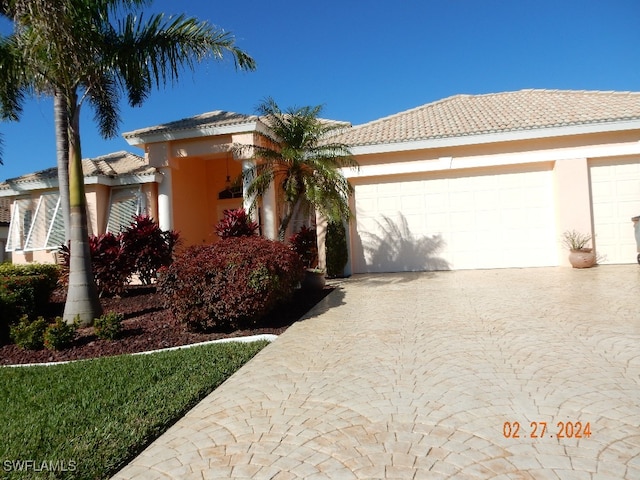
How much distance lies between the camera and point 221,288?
6.66 meters

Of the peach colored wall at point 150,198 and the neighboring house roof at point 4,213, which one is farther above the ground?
the neighboring house roof at point 4,213

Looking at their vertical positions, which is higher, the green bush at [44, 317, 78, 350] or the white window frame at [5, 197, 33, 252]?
the white window frame at [5, 197, 33, 252]

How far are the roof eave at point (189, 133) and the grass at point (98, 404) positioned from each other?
27.2ft

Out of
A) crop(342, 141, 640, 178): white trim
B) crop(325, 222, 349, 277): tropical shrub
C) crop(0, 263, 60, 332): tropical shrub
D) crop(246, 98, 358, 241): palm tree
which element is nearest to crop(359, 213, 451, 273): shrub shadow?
crop(325, 222, 349, 277): tropical shrub

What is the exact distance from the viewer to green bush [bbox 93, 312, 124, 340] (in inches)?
268

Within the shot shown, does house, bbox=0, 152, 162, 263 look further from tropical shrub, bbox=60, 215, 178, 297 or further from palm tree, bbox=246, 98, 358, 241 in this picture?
palm tree, bbox=246, 98, 358, 241

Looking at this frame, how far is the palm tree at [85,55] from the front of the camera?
688cm

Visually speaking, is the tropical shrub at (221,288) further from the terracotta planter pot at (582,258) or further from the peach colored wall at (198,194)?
the terracotta planter pot at (582,258)

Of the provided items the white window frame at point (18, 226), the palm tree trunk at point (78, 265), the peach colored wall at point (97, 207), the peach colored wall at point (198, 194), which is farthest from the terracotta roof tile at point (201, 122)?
the palm tree trunk at point (78, 265)

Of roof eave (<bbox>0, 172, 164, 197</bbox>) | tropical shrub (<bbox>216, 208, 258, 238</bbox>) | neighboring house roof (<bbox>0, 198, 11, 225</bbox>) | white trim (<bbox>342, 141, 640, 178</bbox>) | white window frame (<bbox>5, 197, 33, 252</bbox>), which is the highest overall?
neighboring house roof (<bbox>0, 198, 11, 225</bbox>)

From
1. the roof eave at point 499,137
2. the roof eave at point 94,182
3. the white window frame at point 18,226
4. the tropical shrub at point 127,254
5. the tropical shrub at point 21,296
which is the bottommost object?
the tropical shrub at point 21,296

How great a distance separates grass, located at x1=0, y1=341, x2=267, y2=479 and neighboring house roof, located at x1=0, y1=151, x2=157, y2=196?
8.79 m

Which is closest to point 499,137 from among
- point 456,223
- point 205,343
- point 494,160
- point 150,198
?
point 494,160

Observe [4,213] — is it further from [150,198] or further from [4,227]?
[150,198]
